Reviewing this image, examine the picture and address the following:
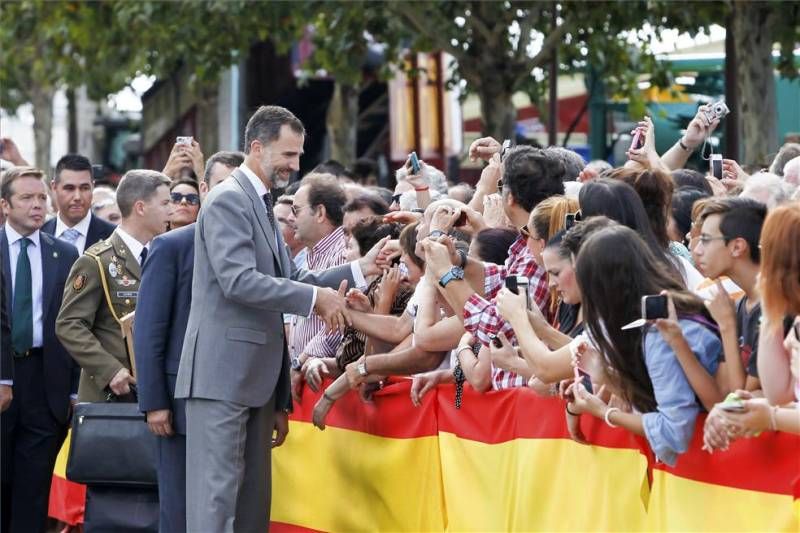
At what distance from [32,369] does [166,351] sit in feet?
6.64

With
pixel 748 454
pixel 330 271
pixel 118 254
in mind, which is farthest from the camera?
pixel 118 254

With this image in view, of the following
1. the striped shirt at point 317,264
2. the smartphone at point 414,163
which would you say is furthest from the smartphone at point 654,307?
the striped shirt at point 317,264

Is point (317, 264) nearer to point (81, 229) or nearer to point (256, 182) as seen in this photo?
point (256, 182)

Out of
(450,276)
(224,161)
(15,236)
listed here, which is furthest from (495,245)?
(15,236)

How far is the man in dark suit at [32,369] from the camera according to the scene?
9.75 metres

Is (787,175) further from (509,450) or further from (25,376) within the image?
(25,376)

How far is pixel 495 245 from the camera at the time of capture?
309 inches

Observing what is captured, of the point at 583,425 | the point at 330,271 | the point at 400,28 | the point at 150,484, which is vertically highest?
the point at 400,28

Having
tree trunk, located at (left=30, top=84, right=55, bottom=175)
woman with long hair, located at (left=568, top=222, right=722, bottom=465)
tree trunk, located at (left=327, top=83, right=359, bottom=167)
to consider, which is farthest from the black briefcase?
tree trunk, located at (left=30, top=84, right=55, bottom=175)

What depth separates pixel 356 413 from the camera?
8422mm

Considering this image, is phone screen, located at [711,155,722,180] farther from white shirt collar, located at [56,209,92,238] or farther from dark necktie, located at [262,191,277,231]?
white shirt collar, located at [56,209,92,238]

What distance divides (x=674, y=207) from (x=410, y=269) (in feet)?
4.16

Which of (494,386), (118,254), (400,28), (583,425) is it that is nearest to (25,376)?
(118,254)

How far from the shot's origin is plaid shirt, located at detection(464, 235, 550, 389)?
691cm
